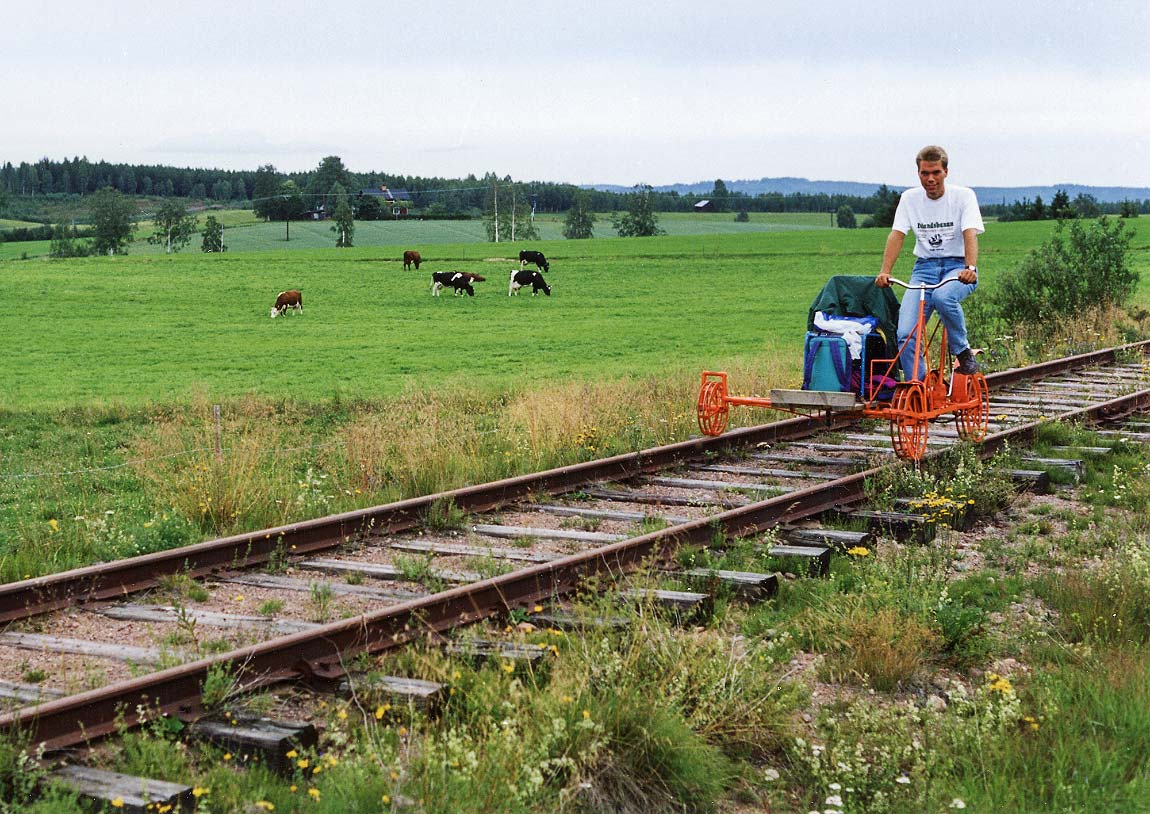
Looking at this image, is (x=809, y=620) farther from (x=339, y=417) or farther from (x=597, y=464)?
(x=339, y=417)

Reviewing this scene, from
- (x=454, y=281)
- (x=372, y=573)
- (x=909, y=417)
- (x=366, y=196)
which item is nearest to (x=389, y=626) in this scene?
(x=372, y=573)

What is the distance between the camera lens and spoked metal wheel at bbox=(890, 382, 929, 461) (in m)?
10.8

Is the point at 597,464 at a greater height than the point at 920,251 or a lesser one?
lesser

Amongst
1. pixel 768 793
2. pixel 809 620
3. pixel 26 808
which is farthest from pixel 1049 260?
Answer: pixel 26 808

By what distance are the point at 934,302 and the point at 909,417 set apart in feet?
3.81

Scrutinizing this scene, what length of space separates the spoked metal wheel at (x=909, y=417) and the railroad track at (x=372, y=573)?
0.69ft

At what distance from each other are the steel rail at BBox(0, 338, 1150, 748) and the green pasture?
9335mm

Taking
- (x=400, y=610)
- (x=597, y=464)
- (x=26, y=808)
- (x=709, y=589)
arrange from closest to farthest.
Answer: (x=26, y=808) → (x=400, y=610) → (x=709, y=589) → (x=597, y=464)

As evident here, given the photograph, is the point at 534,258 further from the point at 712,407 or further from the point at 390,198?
the point at 390,198

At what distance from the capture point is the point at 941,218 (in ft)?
36.4

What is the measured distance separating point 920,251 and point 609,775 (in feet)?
24.3

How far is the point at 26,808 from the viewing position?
4.55 metres

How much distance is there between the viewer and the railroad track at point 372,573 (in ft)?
19.5

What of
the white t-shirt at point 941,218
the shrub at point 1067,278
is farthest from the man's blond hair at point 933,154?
the shrub at point 1067,278
